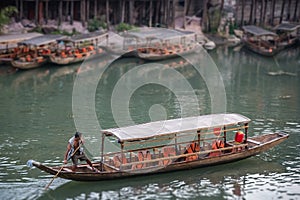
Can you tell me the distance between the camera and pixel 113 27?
1753 inches

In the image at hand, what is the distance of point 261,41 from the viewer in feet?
140

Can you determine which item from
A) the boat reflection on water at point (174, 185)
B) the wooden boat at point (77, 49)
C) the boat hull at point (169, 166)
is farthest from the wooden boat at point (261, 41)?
the boat reflection on water at point (174, 185)

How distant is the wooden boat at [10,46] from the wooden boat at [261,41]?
52.2 ft

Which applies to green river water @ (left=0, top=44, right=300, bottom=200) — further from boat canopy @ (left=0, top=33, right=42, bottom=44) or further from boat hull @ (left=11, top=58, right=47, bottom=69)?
boat canopy @ (left=0, top=33, right=42, bottom=44)

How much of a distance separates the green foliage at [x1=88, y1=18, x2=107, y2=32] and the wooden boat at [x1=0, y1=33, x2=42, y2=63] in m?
7.42

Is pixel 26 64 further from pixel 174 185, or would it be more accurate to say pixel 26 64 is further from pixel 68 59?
pixel 174 185

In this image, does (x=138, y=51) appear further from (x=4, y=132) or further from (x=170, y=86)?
(x=4, y=132)

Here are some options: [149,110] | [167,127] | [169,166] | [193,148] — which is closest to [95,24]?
[149,110]

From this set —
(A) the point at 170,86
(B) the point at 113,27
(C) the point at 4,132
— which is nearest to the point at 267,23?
(B) the point at 113,27

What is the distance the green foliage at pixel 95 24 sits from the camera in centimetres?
4231

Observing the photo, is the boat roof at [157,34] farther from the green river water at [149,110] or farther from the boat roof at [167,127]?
the boat roof at [167,127]

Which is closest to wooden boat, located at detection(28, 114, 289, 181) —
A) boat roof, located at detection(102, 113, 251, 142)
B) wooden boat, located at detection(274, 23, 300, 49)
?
boat roof, located at detection(102, 113, 251, 142)

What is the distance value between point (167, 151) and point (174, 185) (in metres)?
1.34

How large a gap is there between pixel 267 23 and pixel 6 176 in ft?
132
